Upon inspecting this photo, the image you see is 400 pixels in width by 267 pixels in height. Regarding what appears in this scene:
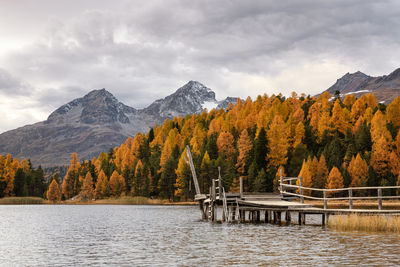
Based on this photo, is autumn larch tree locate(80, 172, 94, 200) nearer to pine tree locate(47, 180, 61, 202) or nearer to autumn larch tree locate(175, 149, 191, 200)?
pine tree locate(47, 180, 61, 202)

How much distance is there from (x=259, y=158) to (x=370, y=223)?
302ft

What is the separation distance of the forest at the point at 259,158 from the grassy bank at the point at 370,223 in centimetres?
7350

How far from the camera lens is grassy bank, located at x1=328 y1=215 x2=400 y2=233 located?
3378cm

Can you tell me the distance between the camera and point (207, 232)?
131ft

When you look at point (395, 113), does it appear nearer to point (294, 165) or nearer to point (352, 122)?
point (352, 122)

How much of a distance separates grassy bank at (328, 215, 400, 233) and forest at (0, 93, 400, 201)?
73.5 meters

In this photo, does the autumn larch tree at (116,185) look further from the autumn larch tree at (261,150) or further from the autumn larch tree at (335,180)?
the autumn larch tree at (335,180)

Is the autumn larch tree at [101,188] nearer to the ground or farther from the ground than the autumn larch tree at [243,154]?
nearer to the ground

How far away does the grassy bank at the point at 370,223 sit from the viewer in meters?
33.8

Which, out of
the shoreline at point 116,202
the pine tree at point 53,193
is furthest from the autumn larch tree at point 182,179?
the pine tree at point 53,193

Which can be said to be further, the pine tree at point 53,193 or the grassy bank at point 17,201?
the pine tree at point 53,193

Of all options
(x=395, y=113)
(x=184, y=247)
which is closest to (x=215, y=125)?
(x=395, y=113)

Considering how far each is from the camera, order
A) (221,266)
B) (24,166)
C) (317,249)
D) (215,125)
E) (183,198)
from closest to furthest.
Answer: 1. (221,266)
2. (317,249)
3. (183,198)
4. (215,125)
5. (24,166)

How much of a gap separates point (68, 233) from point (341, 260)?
28.3 meters
